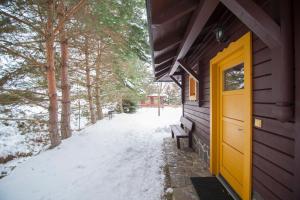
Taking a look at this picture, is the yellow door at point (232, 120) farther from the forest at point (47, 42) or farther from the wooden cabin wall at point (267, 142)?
the forest at point (47, 42)

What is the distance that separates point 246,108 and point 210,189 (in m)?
1.50

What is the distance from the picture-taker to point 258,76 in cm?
187

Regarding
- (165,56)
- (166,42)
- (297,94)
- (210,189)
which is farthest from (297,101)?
(165,56)

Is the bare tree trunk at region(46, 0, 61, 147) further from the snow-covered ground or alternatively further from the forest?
the snow-covered ground

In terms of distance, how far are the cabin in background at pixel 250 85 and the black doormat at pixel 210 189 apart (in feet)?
0.54

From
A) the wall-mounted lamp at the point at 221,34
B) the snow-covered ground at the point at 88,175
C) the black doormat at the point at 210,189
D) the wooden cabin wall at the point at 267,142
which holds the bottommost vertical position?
the snow-covered ground at the point at 88,175

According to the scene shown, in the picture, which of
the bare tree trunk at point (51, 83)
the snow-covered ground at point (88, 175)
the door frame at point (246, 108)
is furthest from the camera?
the bare tree trunk at point (51, 83)

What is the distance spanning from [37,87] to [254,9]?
6.45 metres

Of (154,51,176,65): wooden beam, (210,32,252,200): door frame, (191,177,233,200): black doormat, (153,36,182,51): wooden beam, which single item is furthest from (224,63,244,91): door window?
(154,51,176,65): wooden beam

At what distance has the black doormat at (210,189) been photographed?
2646 millimetres

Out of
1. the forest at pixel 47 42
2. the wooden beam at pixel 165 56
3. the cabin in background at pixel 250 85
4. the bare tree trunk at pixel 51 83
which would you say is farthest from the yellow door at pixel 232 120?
the bare tree trunk at pixel 51 83

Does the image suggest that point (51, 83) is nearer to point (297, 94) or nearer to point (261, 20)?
point (261, 20)

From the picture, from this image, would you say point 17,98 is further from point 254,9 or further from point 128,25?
point 254,9

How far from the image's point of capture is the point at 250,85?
1988 mm
